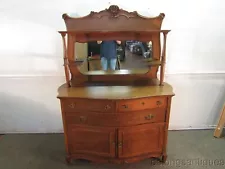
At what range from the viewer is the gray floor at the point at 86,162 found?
2.06 metres

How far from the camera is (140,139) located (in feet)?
6.38

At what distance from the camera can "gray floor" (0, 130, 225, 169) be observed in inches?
81.0

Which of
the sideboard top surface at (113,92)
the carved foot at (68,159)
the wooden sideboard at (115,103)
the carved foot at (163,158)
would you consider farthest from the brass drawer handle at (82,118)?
the carved foot at (163,158)

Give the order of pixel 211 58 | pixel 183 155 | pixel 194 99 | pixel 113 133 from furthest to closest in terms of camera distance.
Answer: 1. pixel 194 99
2. pixel 211 58
3. pixel 183 155
4. pixel 113 133

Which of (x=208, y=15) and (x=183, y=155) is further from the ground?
(x=208, y=15)

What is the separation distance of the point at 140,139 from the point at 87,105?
1.87 feet

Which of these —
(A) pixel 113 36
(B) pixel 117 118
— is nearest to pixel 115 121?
(B) pixel 117 118

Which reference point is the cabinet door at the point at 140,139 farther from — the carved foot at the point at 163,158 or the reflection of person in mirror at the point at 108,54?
the reflection of person in mirror at the point at 108,54

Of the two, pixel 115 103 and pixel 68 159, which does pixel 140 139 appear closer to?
pixel 115 103

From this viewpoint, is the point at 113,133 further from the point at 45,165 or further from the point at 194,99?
the point at 194,99

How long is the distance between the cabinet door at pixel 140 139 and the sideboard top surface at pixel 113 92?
0.97ft

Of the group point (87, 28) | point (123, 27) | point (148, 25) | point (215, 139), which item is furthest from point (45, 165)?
point (215, 139)

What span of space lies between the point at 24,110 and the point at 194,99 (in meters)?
1.98

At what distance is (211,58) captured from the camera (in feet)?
7.79
